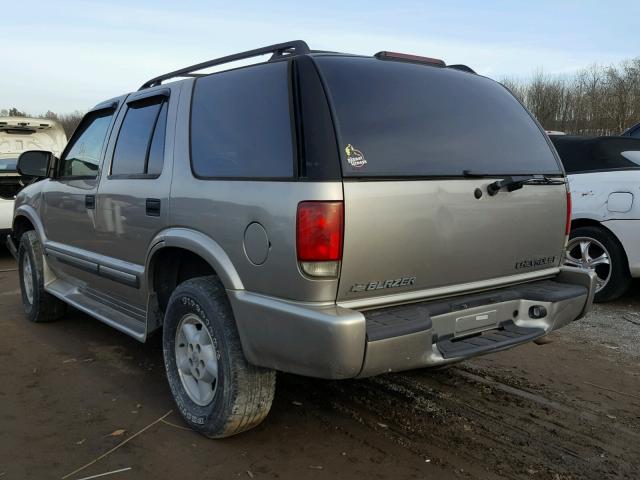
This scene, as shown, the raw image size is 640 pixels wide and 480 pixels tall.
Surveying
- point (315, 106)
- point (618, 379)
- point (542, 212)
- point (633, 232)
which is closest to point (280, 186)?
point (315, 106)

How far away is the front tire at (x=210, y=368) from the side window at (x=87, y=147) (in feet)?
5.08

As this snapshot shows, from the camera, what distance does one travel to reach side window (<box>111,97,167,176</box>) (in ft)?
11.3

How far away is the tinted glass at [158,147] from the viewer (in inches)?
133

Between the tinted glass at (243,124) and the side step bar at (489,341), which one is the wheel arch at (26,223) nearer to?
the tinted glass at (243,124)

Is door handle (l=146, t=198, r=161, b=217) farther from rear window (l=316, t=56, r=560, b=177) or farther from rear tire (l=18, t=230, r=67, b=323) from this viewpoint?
rear tire (l=18, t=230, r=67, b=323)

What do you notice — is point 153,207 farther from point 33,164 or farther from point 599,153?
point 599,153

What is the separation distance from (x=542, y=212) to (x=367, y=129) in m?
1.17

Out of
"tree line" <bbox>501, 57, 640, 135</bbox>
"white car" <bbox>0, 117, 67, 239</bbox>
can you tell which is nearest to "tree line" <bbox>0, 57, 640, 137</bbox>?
"tree line" <bbox>501, 57, 640, 135</bbox>

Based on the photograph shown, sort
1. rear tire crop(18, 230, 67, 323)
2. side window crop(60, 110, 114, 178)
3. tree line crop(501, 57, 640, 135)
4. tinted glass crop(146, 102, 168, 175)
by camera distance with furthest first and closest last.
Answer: tree line crop(501, 57, 640, 135), rear tire crop(18, 230, 67, 323), side window crop(60, 110, 114, 178), tinted glass crop(146, 102, 168, 175)

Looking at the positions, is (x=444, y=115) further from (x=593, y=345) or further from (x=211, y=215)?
(x=593, y=345)

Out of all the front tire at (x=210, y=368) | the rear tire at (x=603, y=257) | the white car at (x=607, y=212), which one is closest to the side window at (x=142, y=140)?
the front tire at (x=210, y=368)

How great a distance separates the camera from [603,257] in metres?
5.54

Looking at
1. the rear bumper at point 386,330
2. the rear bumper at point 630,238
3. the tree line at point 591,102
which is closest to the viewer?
the rear bumper at point 386,330

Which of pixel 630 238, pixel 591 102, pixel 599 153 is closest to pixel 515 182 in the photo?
pixel 630 238
